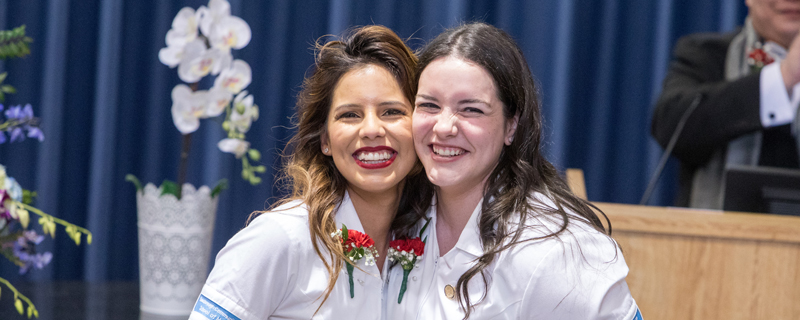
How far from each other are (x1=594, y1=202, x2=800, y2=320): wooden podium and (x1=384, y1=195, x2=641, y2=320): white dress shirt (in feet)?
1.05

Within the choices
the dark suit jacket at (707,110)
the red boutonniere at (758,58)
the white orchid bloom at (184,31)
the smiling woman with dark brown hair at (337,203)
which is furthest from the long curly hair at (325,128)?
the red boutonniere at (758,58)

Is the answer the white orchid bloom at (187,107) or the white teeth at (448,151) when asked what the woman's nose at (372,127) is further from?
the white orchid bloom at (187,107)

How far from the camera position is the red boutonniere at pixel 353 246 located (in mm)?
1425

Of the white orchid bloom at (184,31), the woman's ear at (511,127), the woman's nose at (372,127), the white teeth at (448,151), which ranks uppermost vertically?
the white orchid bloom at (184,31)

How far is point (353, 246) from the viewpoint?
144 cm

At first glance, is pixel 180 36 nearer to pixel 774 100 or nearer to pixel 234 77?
pixel 234 77

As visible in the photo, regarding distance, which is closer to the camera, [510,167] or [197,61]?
[510,167]

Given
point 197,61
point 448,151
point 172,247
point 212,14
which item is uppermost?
point 212,14

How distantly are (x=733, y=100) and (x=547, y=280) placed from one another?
1.43 meters

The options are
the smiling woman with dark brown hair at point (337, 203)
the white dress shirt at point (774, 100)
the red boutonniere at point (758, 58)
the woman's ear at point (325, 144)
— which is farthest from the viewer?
the red boutonniere at point (758, 58)

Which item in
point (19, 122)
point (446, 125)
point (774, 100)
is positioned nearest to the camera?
point (446, 125)

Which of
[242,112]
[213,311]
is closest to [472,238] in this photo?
[213,311]

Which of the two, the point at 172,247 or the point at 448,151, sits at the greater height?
the point at 448,151

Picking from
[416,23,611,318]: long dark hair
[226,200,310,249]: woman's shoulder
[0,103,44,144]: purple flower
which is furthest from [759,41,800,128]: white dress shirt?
[0,103,44,144]: purple flower
